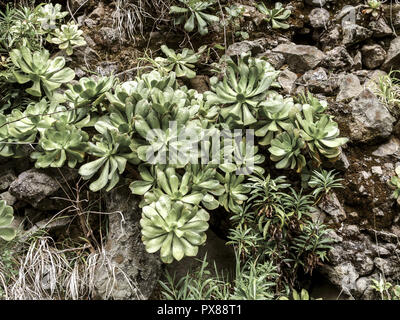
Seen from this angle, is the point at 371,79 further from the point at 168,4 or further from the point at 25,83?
the point at 25,83

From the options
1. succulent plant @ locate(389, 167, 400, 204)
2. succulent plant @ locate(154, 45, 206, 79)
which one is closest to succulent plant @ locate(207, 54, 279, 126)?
succulent plant @ locate(154, 45, 206, 79)

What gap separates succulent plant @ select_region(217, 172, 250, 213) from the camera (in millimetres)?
1992

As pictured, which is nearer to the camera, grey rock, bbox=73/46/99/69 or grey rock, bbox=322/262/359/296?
grey rock, bbox=322/262/359/296

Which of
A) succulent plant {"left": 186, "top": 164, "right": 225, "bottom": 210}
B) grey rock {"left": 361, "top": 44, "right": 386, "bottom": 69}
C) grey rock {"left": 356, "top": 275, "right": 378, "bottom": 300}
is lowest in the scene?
grey rock {"left": 356, "top": 275, "right": 378, "bottom": 300}

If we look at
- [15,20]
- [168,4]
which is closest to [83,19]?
[15,20]

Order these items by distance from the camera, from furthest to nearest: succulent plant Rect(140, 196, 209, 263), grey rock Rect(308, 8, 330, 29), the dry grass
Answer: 1. grey rock Rect(308, 8, 330, 29)
2. the dry grass
3. succulent plant Rect(140, 196, 209, 263)

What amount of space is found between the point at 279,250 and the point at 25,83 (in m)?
1.95

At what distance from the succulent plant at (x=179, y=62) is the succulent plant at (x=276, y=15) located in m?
0.73

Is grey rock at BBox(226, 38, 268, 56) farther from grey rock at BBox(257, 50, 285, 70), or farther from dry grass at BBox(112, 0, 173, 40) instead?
dry grass at BBox(112, 0, 173, 40)

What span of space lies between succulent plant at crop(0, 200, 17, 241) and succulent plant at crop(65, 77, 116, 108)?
674mm

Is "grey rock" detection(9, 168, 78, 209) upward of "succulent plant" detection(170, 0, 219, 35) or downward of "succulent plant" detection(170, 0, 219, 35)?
downward

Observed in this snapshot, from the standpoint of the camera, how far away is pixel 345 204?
215cm

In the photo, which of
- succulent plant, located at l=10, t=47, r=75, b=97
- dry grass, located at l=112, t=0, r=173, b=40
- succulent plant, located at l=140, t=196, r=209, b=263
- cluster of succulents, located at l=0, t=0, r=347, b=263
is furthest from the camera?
dry grass, located at l=112, t=0, r=173, b=40

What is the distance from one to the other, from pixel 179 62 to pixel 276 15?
951 millimetres
